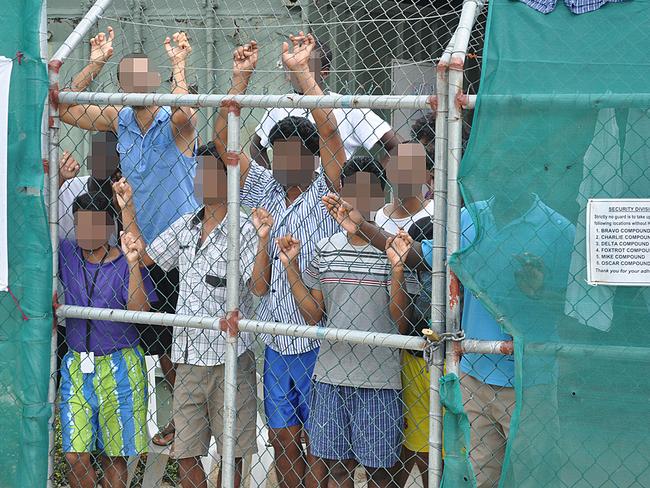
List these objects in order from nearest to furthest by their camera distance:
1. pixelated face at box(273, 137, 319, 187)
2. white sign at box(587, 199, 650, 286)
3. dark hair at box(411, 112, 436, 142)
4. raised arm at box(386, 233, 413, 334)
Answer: white sign at box(587, 199, 650, 286)
raised arm at box(386, 233, 413, 334)
pixelated face at box(273, 137, 319, 187)
dark hair at box(411, 112, 436, 142)

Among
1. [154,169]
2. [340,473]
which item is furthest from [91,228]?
[340,473]

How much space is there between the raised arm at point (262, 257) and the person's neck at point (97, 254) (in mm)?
741

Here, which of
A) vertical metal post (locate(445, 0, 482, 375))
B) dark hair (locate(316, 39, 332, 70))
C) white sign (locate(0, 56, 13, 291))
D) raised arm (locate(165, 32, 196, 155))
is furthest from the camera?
dark hair (locate(316, 39, 332, 70))

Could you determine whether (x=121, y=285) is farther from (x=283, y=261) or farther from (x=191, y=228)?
(x=283, y=261)

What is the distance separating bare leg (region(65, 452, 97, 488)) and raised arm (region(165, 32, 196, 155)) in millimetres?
1534

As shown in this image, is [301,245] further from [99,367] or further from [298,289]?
[99,367]

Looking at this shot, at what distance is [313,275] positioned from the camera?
161 inches

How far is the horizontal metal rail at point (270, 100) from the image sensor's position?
11.4 feet

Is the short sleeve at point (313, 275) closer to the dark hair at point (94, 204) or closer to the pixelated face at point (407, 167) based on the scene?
the pixelated face at point (407, 167)

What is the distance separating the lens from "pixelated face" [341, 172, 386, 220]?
385 centimetres

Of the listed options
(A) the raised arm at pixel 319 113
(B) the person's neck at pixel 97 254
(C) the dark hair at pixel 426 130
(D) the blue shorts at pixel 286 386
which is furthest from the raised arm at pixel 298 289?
(C) the dark hair at pixel 426 130

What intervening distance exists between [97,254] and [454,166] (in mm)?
1855

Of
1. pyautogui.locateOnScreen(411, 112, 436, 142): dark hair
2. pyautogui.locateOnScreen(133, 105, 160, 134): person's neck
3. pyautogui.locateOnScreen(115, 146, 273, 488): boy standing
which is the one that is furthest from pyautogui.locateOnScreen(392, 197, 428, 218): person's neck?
pyautogui.locateOnScreen(133, 105, 160, 134): person's neck

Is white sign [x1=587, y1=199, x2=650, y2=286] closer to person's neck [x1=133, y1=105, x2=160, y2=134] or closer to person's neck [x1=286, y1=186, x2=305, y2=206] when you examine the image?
person's neck [x1=286, y1=186, x2=305, y2=206]
